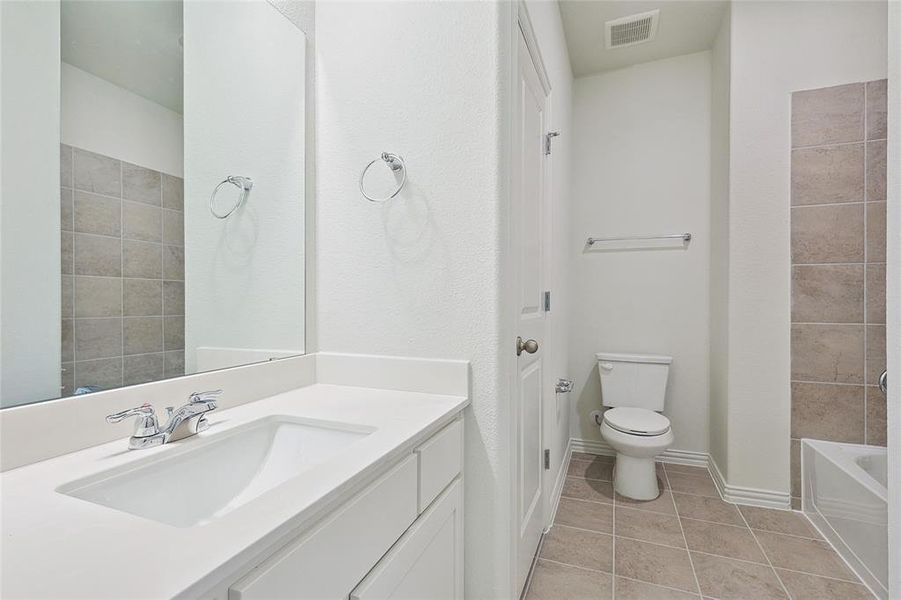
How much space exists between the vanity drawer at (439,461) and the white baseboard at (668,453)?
205 centimetres

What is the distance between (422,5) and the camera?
4.14 feet

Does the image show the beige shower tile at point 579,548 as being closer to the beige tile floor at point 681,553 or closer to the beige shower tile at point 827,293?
the beige tile floor at point 681,553

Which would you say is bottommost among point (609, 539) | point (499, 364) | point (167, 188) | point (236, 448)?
point (609, 539)

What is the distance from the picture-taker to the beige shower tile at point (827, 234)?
79.6 inches

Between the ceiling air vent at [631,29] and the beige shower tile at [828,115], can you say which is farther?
the ceiling air vent at [631,29]

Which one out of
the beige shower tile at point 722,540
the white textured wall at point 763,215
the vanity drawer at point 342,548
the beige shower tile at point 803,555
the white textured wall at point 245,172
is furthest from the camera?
the white textured wall at point 763,215

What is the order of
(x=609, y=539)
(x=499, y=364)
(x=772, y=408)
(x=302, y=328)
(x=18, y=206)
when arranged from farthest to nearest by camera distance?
(x=772, y=408), (x=609, y=539), (x=302, y=328), (x=499, y=364), (x=18, y=206)

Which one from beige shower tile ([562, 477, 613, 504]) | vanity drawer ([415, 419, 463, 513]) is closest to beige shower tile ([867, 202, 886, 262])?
beige shower tile ([562, 477, 613, 504])

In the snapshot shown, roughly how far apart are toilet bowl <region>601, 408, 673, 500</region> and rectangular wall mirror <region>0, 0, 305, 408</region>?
172 centimetres

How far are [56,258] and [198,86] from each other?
22.1 inches

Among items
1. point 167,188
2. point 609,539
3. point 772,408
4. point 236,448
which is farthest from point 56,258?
point 772,408

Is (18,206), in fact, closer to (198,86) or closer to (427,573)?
(198,86)

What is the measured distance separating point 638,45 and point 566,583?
9.64 ft
